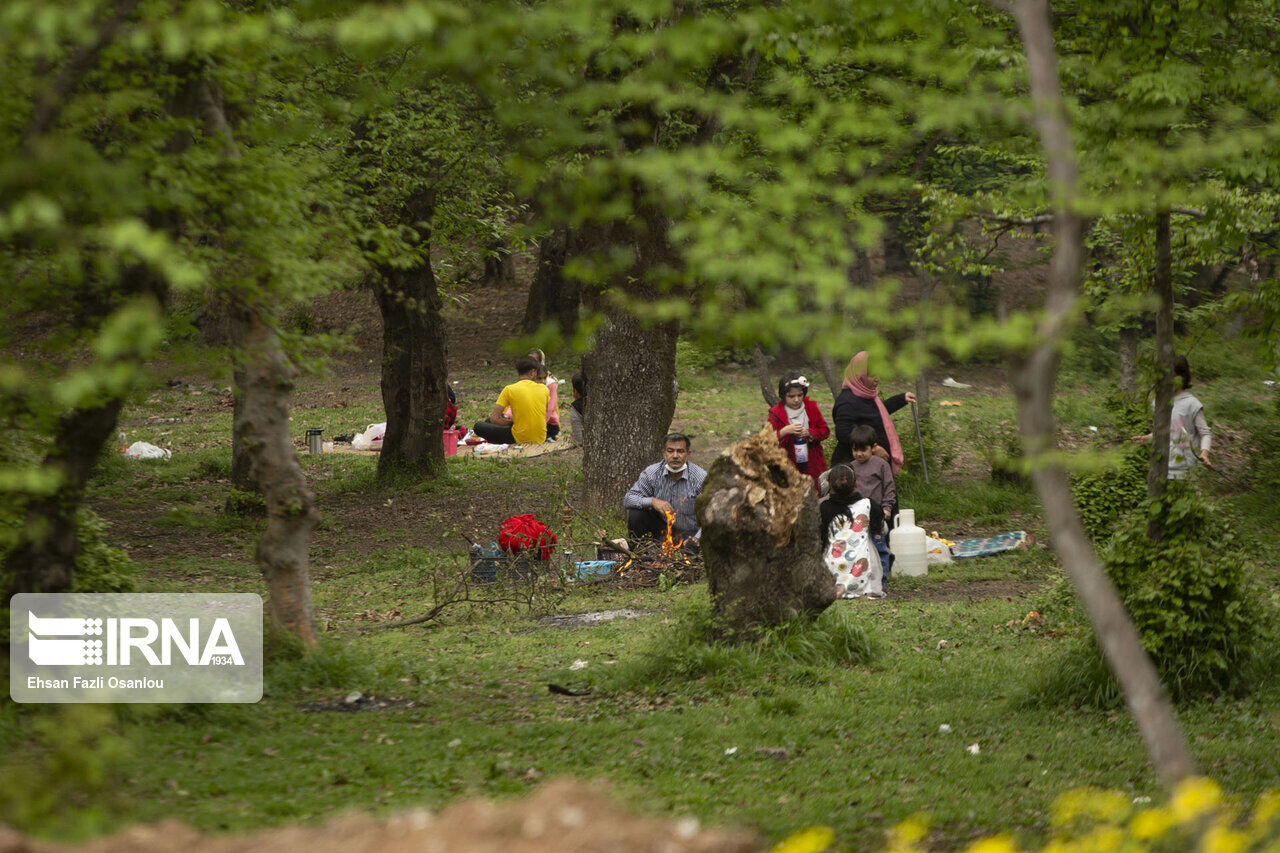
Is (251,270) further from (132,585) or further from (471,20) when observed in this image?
(132,585)

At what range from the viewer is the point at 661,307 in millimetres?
4480

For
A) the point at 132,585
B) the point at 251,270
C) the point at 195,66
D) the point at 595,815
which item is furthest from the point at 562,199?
the point at 132,585

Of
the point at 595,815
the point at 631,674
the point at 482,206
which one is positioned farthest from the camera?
the point at 482,206

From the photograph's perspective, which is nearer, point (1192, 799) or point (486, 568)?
point (1192, 799)

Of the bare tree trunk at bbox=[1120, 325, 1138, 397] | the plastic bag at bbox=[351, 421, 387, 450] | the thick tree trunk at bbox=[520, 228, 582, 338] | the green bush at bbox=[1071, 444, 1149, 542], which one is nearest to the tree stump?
the green bush at bbox=[1071, 444, 1149, 542]

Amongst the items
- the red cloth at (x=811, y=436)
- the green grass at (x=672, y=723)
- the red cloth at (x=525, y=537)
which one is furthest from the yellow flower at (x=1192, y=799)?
the red cloth at (x=811, y=436)

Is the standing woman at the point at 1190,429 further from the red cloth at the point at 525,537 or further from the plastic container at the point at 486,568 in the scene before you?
the plastic container at the point at 486,568

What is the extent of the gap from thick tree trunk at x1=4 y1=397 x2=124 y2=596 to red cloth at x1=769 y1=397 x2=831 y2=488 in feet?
25.0

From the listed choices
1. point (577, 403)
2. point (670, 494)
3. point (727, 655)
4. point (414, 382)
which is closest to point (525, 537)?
point (670, 494)

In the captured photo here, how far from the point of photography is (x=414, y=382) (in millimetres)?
17344

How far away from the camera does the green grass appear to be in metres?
5.56

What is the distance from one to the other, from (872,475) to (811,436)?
5.22 ft

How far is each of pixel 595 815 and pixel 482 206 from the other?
12975 mm

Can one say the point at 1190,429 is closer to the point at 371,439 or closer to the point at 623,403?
the point at 623,403
